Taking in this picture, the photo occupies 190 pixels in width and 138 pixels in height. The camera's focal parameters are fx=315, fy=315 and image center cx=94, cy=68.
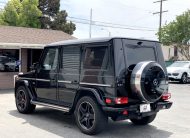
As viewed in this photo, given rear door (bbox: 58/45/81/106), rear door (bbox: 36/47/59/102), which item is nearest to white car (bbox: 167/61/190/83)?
rear door (bbox: 36/47/59/102)

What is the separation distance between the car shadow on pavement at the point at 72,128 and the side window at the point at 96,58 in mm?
1486

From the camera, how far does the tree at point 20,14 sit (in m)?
34.5

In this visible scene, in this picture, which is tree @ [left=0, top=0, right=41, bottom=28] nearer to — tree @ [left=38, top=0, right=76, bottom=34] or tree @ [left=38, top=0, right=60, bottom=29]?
tree @ [left=38, top=0, right=76, bottom=34]

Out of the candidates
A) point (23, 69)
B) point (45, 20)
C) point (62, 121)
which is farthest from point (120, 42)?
point (45, 20)

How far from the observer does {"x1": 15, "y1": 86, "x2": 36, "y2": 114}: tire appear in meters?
8.82

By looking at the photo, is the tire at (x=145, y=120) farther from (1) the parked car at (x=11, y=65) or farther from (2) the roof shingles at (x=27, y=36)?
(2) the roof shingles at (x=27, y=36)

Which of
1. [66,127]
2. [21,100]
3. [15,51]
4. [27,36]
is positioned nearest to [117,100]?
[66,127]

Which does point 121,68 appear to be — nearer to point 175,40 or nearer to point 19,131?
point 19,131

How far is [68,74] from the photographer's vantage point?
751cm

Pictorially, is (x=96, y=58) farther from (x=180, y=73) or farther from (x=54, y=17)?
(x=54, y=17)

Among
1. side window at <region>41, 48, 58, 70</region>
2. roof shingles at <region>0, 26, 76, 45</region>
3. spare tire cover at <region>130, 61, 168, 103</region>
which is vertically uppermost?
roof shingles at <region>0, 26, 76, 45</region>

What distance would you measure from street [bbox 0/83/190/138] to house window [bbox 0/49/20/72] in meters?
6.69

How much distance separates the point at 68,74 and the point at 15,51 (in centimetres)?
957

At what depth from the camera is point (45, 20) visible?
139ft
